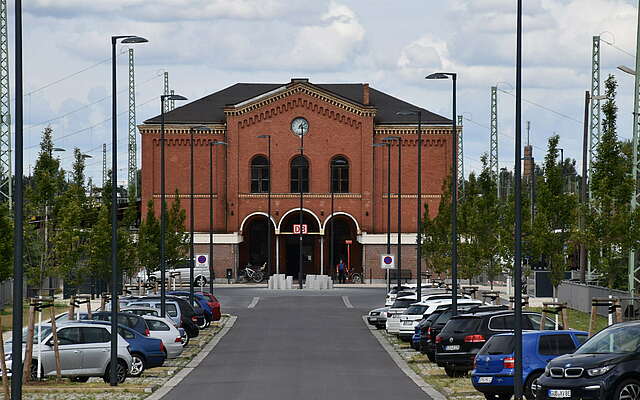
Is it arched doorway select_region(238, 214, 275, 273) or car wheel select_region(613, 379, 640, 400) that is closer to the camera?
car wheel select_region(613, 379, 640, 400)

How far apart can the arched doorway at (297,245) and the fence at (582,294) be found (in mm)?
34448

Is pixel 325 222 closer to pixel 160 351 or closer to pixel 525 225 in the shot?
pixel 525 225

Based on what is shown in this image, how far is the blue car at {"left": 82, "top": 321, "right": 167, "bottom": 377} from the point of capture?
31.6 m

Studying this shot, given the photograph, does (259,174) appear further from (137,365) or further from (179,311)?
(137,365)

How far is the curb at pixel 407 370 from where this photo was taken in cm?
2665

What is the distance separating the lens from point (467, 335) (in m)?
29.4

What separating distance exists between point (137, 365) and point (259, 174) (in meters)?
63.0

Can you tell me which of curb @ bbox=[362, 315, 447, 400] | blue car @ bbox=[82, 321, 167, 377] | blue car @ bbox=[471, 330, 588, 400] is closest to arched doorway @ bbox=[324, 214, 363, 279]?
curb @ bbox=[362, 315, 447, 400]

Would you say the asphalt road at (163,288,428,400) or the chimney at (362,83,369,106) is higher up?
the chimney at (362,83,369,106)

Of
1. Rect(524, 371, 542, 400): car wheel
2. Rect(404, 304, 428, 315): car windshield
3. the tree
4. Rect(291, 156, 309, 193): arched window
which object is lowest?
Rect(404, 304, 428, 315): car windshield

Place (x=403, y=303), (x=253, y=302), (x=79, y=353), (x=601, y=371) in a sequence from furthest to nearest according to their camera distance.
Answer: (x=253, y=302) < (x=403, y=303) < (x=79, y=353) < (x=601, y=371)

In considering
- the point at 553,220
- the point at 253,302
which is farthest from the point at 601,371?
the point at 253,302

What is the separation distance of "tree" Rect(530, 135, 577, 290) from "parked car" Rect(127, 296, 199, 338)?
12249 millimetres

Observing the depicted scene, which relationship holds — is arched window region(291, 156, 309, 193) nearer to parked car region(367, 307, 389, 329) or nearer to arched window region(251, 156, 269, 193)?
arched window region(251, 156, 269, 193)
